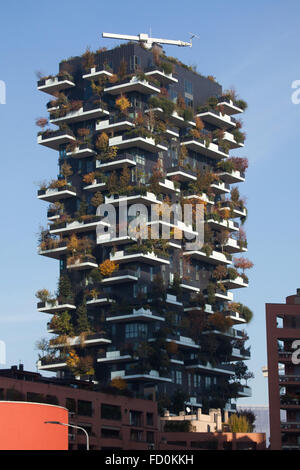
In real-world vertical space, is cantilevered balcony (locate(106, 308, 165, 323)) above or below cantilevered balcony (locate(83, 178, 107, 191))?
below

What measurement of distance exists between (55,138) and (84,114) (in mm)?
5830

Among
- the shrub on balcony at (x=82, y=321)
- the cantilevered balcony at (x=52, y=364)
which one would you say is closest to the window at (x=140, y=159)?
the shrub on balcony at (x=82, y=321)

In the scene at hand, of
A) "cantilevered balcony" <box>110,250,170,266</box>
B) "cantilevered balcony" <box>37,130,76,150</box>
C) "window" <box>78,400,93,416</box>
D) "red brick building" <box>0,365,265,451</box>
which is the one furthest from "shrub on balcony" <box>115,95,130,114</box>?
"window" <box>78,400,93,416</box>

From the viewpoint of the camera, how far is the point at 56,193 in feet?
566

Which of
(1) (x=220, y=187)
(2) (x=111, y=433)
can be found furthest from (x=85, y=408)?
(1) (x=220, y=187)

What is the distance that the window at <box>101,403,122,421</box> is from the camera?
465 ft

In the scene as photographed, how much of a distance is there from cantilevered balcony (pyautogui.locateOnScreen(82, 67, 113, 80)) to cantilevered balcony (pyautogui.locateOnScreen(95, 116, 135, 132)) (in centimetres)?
675

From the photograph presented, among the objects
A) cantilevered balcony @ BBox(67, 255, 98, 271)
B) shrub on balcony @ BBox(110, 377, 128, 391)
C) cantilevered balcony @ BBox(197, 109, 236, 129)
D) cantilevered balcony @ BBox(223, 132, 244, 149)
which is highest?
cantilevered balcony @ BBox(197, 109, 236, 129)

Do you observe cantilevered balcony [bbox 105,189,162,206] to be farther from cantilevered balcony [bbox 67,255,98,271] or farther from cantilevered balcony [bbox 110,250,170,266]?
cantilevered balcony [bbox 67,255,98,271]

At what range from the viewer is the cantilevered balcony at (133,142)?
168425 millimetres

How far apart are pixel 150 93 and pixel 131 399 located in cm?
4976
